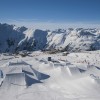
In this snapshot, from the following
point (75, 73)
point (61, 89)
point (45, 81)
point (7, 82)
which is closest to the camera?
point (61, 89)

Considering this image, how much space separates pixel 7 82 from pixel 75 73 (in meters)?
11.6

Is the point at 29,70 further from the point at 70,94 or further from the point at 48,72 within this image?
the point at 70,94

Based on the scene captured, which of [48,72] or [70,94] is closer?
[70,94]

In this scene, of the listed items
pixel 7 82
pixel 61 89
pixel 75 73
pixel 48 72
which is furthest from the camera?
pixel 48 72

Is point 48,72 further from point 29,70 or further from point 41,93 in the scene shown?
point 41,93

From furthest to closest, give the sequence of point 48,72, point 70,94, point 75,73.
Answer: point 48,72 < point 75,73 < point 70,94

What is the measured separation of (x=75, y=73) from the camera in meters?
34.5

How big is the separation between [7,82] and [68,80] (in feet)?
30.6

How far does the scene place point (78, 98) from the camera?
23.7 m

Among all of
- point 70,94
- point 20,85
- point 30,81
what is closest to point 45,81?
point 30,81

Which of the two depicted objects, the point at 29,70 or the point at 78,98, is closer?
the point at 78,98

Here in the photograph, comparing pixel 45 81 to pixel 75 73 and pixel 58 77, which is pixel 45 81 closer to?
pixel 58 77

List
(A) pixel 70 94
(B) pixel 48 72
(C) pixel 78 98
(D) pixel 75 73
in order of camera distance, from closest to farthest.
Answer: (C) pixel 78 98, (A) pixel 70 94, (D) pixel 75 73, (B) pixel 48 72

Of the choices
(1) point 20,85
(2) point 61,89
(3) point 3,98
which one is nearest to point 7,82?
(1) point 20,85
